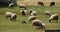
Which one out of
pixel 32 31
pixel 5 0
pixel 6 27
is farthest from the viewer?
pixel 5 0

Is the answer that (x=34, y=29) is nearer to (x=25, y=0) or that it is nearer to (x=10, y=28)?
(x=10, y=28)

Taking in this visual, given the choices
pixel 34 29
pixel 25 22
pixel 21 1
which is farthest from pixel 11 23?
pixel 21 1

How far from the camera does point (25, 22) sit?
857cm

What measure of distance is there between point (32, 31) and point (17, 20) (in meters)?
1.75

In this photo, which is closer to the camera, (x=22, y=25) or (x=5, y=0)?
(x=22, y=25)

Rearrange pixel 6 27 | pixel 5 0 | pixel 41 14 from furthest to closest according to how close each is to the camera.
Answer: pixel 5 0 < pixel 41 14 < pixel 6 27

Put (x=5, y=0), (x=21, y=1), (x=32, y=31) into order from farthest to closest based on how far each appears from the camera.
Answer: (x=21, y=1), (x=5, y=0), (x=32, y=31)

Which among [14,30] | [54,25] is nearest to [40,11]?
[54,25]

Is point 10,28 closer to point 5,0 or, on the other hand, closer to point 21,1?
point 5,0

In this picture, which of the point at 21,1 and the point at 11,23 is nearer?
the point at 11,23

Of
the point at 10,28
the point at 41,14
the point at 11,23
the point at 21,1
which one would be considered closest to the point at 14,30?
the point at 10,28

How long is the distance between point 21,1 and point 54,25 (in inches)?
321

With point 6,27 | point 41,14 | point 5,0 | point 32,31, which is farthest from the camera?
point 5,0

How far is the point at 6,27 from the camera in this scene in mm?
8008
